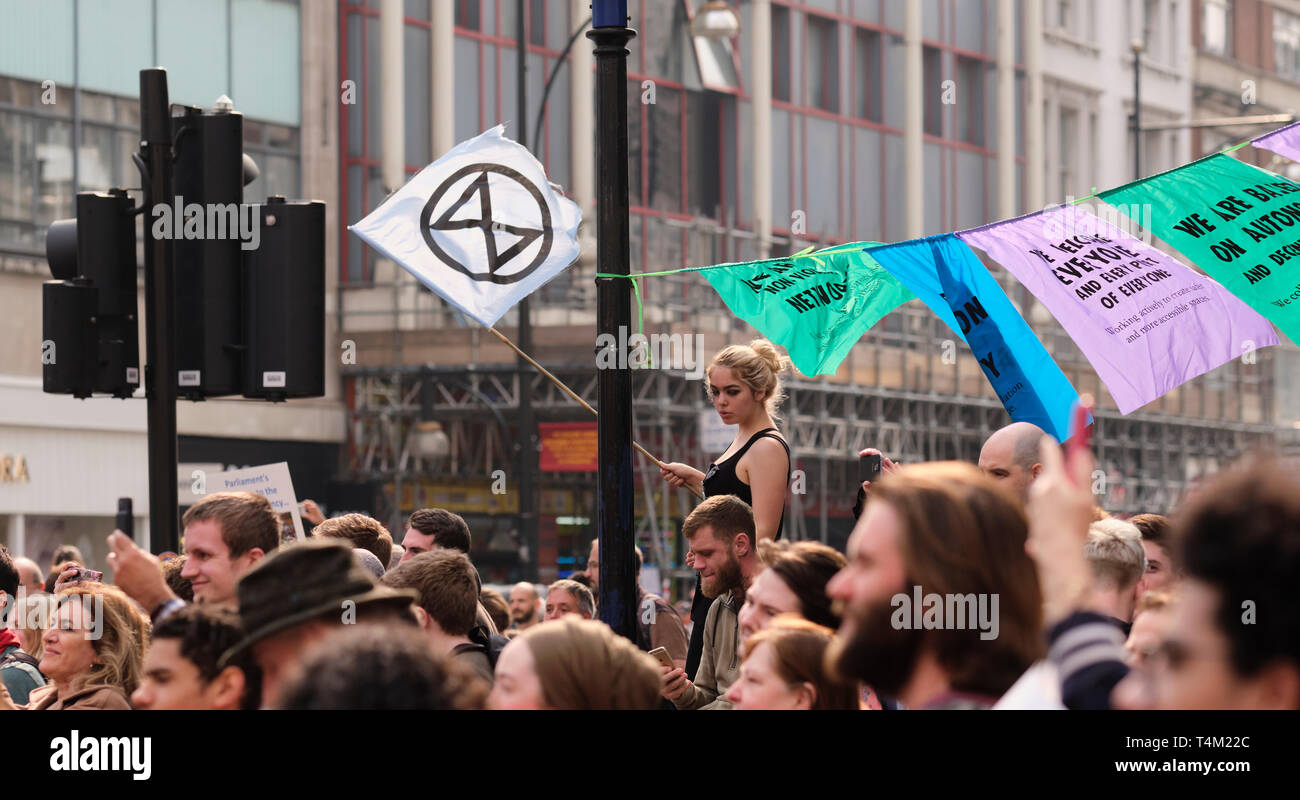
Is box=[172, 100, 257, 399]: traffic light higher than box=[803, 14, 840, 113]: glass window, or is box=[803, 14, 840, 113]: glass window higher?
box=[803, 14, 840, 113]: glass window

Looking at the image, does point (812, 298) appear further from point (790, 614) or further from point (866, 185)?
point (866, 185)

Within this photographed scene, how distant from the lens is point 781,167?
4072cm

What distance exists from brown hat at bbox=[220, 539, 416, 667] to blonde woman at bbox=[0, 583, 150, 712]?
1.86m

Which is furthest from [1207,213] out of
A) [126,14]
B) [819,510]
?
[819,510]

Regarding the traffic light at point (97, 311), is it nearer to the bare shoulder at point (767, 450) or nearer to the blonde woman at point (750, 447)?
the blonde woman at point (750, 447)

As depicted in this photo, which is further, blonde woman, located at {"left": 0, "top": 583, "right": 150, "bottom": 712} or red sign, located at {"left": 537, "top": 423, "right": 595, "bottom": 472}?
red sign, located at {"left": 537, "top": 423, "right": 595, "bottom": 472}

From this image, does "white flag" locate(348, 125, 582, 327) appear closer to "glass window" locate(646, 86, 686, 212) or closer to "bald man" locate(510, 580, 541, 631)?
"bald man" locate(510, 580, 541, 631)

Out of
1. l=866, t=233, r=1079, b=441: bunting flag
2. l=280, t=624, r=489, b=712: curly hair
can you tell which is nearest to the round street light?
l=866, t=233, r=1079, b=441: bunting flag

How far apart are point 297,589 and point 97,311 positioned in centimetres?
430

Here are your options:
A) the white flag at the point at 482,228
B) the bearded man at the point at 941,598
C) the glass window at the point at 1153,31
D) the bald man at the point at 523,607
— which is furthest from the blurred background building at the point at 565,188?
the bearded man at the point at 941,598

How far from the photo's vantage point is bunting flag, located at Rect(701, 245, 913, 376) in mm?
8297
